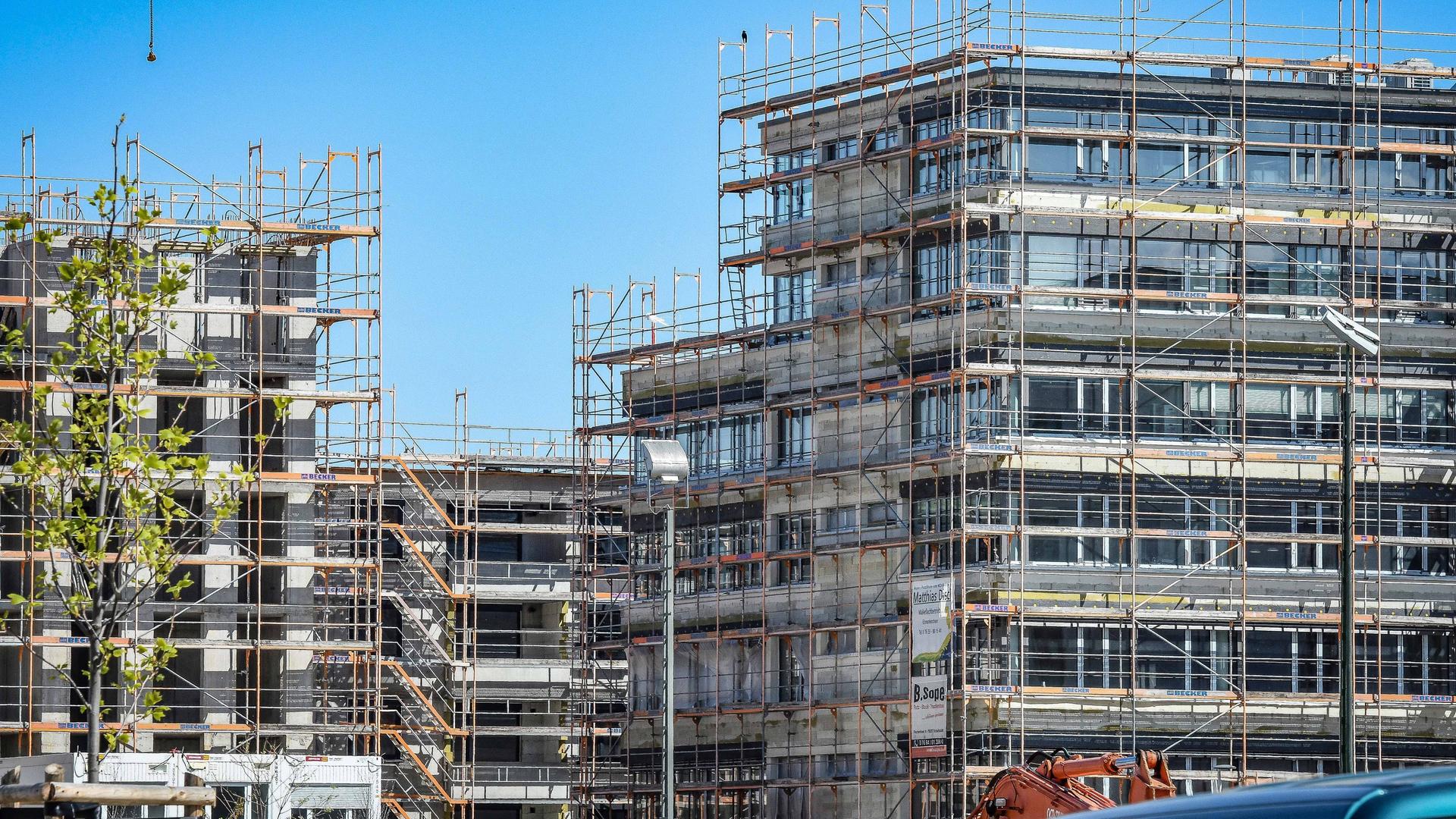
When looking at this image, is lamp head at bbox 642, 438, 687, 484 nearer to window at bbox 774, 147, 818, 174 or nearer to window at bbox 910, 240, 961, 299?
window at bbox 910, 240, 961, 299

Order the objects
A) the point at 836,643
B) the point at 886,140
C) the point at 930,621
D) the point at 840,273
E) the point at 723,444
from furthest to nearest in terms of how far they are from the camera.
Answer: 1. the point at 723,444
2. the point at 840,273
3. the point at 886,140
4. the point at 836,643
5. the point at 930,621

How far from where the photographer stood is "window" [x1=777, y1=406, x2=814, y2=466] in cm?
4909

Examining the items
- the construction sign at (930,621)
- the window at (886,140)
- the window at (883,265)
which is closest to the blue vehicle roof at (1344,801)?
the construction sign at (930,621)

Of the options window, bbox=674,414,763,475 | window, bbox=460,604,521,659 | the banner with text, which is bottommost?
window, bbox=460,604,521,659

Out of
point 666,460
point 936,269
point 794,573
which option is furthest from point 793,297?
point 666,460

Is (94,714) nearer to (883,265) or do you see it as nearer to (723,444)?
(883,265)

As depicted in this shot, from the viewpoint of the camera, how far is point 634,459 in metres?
54.5

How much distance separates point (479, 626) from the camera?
6844 centimetres

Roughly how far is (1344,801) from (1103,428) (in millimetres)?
39933

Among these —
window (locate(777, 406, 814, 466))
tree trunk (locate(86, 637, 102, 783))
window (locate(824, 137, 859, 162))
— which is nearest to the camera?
tree trunk (locate(86, 637, 102, 783))

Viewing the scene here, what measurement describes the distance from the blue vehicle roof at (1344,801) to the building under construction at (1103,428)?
1416 inches

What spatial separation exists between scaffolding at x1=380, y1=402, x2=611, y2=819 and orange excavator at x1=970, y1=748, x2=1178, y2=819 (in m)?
26.9

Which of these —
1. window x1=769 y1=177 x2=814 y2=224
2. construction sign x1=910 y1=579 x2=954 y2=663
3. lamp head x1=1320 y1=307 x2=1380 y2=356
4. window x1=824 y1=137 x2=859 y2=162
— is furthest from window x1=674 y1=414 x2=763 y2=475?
lamp head x1=1320 y1=307 x2=1380 y2=356

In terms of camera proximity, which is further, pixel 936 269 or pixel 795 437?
pixel 795 437
